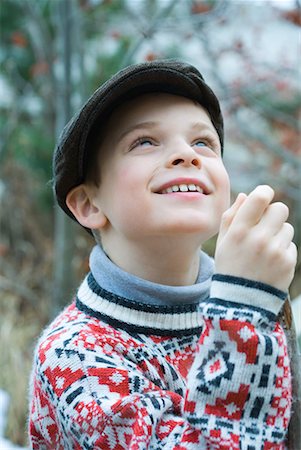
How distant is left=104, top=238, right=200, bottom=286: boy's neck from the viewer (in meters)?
1.19

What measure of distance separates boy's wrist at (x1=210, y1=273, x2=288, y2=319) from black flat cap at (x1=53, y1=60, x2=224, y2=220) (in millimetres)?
410

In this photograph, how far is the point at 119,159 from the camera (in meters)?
1.20

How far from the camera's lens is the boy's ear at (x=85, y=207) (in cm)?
128

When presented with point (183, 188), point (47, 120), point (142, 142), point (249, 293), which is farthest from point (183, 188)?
point (47, 120)

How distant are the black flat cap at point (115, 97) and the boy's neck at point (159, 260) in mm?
179

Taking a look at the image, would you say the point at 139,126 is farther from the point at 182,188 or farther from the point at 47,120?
the point at 47,120

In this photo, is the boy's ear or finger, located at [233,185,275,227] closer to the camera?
finger, located at [233,185,275,227]

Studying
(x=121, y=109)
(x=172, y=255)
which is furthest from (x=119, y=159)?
(x=172, y=255)

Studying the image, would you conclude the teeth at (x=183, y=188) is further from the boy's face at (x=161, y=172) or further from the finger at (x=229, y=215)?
the finger at (x=229, y=215)

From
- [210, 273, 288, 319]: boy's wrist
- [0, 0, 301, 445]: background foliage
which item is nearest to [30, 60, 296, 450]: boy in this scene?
[210, 273, 288, 319]: boy's wrist

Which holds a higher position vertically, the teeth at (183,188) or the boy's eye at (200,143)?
the boy's eye at (200,143)

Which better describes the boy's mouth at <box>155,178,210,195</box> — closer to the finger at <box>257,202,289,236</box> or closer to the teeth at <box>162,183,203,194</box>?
the teeth at <box>162,183,203,194</box>

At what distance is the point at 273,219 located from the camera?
1014 millimetres

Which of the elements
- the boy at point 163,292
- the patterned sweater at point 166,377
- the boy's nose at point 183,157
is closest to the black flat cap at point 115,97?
the boy at point 163,292
